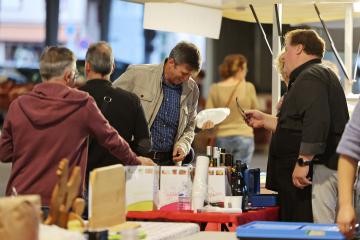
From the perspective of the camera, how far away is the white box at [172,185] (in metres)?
4.55

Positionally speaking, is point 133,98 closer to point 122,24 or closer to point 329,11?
point 329,11

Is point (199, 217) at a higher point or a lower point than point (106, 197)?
lower

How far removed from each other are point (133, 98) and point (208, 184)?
0.57 m

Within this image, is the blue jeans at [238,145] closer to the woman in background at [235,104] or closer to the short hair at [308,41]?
the woman in background at [235,104]

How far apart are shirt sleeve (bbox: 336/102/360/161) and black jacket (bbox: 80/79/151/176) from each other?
173cm

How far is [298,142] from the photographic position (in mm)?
4730

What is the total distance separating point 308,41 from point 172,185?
1003 mm

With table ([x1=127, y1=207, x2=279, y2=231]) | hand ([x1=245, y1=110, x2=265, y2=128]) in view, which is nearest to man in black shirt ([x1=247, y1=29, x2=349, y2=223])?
hand ([x1=245, y1=110, x2=265, y2=128])

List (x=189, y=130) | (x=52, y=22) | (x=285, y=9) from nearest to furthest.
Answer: (x=189, y=130) < (x=285, y=9) < (x=52, y=22)

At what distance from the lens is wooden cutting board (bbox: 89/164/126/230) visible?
3.35 metres

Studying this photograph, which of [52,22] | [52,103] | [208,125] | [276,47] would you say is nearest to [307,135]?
[52,103]

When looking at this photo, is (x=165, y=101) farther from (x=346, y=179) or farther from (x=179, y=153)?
(x=346, y=179)

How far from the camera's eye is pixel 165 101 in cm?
532

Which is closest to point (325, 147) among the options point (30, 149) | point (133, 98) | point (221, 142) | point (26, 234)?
point (133, 98)
